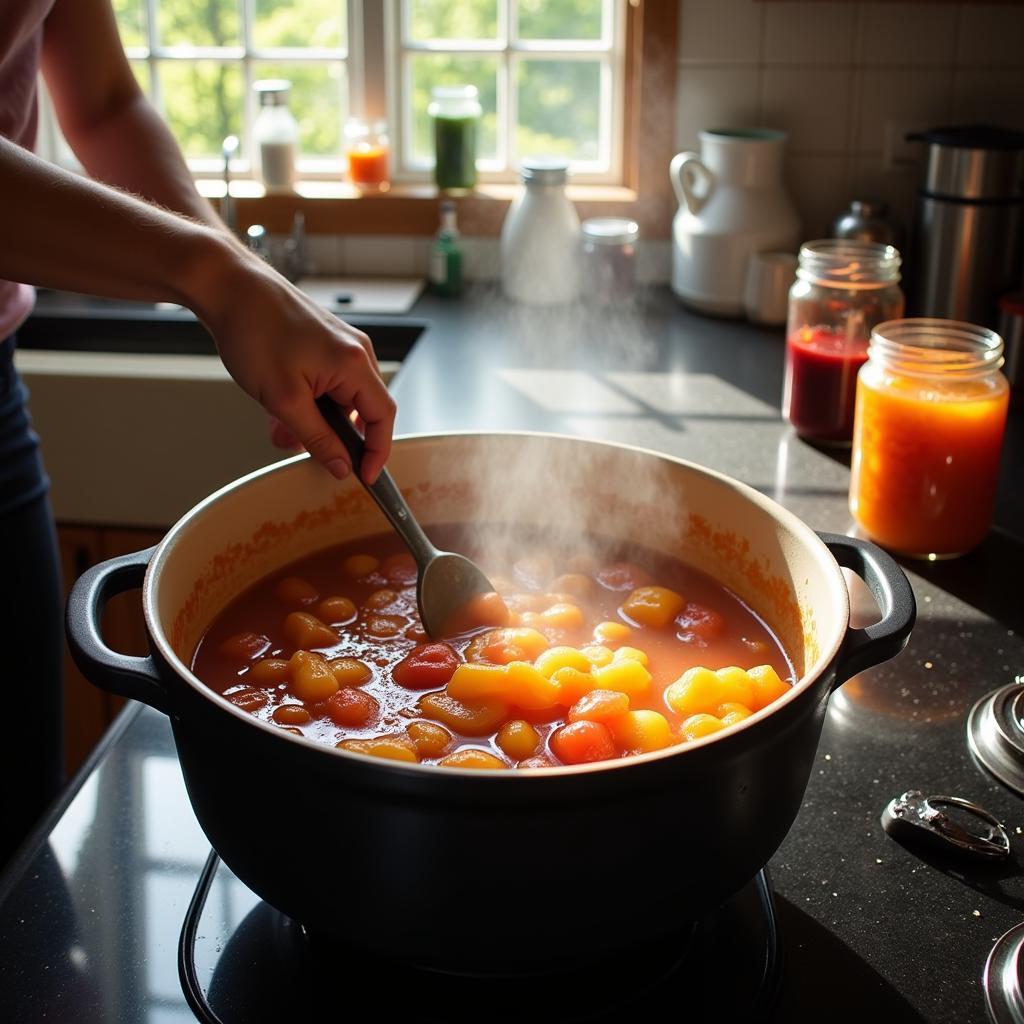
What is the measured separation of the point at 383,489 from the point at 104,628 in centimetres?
151

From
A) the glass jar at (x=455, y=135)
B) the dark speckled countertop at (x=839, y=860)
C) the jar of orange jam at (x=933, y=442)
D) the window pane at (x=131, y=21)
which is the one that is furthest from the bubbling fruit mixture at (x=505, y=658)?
the window pane at (x=131, y=21)

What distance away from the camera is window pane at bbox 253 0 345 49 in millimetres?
2920

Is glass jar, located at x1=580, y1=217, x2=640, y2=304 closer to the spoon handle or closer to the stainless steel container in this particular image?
the stainless steel container

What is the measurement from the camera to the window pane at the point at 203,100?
2.96m

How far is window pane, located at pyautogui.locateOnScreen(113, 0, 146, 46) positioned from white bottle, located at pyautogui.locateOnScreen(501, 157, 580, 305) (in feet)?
3.63

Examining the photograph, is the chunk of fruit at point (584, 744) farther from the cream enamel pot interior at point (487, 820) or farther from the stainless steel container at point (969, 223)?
the stainless steel container at point (969, 223)

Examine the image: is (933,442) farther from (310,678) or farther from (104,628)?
(104,628)

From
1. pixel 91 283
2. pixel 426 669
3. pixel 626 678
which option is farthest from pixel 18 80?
pixel 626 678

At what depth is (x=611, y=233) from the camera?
249 cm

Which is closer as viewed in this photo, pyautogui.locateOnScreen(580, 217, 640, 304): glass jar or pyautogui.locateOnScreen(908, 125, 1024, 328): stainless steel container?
pyautogui.locateOnScreen(908, 125, 1024, 328): stainless steel container

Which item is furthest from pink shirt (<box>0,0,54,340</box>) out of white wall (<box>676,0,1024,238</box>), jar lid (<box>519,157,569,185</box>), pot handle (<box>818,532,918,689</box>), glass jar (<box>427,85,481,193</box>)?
white wall (<box>676,0,1024,238</box>)

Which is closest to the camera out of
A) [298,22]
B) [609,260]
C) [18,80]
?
[18,80]

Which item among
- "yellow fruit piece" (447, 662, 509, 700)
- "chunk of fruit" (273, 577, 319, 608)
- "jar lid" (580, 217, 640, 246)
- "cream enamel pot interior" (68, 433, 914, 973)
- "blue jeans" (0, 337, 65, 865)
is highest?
"jar lid" (580, 217, 640, 246)

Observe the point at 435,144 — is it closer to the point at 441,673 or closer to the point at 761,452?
the point at 761,452
